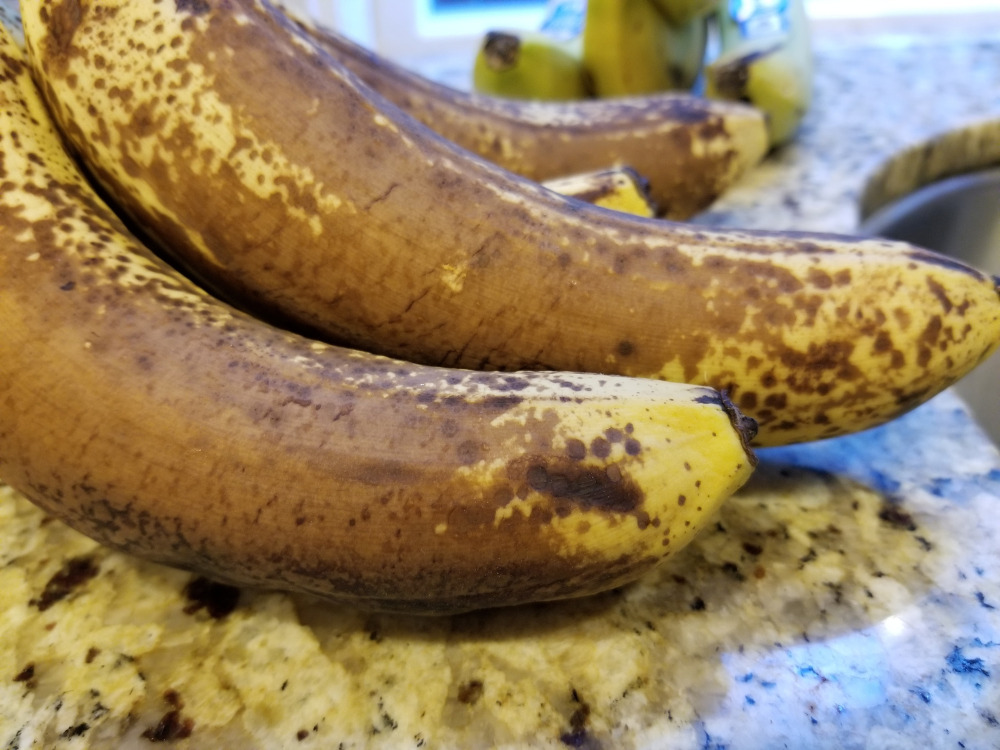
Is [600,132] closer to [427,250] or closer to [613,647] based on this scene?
[427,250]

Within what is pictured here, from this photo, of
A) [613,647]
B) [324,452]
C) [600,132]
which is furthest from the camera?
[600,132]

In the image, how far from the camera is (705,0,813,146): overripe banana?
1.19 meters

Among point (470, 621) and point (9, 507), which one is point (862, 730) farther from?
point (9, 507)

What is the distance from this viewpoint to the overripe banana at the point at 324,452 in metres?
0.48

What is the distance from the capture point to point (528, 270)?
22.4 inches

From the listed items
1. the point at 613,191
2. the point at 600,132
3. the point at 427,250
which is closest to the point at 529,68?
the point at 600,132

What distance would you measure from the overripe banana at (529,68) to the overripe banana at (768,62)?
224 mm

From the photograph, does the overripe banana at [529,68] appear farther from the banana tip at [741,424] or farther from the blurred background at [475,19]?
the banana tip at [741,424]

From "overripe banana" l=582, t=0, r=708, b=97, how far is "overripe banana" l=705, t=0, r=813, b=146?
0.07 m

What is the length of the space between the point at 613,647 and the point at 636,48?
0.97 m

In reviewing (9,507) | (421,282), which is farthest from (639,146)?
(9,507)

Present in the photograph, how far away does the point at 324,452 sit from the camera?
49cm

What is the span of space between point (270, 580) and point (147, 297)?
22cm

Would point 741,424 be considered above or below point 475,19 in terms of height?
below
